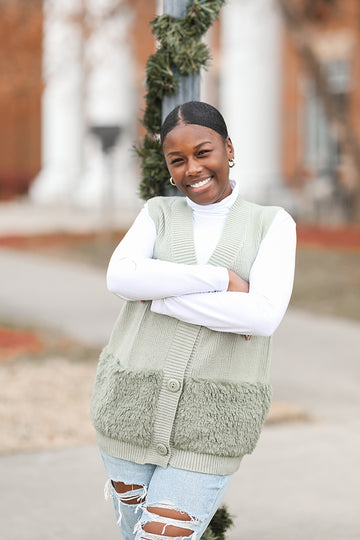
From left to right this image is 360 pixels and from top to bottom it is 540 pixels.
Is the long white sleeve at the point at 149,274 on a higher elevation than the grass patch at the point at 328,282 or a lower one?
higher

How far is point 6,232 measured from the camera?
20344mm

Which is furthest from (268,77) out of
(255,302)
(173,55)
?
(255,302)

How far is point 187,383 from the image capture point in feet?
8.76

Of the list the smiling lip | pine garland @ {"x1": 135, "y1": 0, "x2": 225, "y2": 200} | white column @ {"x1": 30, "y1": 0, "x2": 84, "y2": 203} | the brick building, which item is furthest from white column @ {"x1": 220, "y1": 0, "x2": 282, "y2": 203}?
the smiling lip

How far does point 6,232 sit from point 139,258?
1793 cm

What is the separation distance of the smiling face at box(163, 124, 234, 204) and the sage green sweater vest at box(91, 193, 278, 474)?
0.11 m

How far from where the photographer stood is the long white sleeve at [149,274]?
266 cm

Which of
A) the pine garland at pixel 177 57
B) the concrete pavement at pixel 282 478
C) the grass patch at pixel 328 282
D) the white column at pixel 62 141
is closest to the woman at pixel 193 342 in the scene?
the pine garland at pixel 177 57

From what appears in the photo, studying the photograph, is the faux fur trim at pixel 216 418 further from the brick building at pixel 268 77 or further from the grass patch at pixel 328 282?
the brick building at pixel 268 77

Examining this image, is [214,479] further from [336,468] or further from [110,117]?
[110,117]

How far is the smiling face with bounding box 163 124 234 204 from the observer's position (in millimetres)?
2680

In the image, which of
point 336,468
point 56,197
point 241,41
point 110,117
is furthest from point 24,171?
point 336,468

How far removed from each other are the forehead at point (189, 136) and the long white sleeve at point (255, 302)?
0.32 m

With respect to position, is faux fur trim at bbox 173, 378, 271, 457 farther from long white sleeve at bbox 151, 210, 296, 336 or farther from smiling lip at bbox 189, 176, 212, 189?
smiling lip at bbox 189, 176, 212, 189
